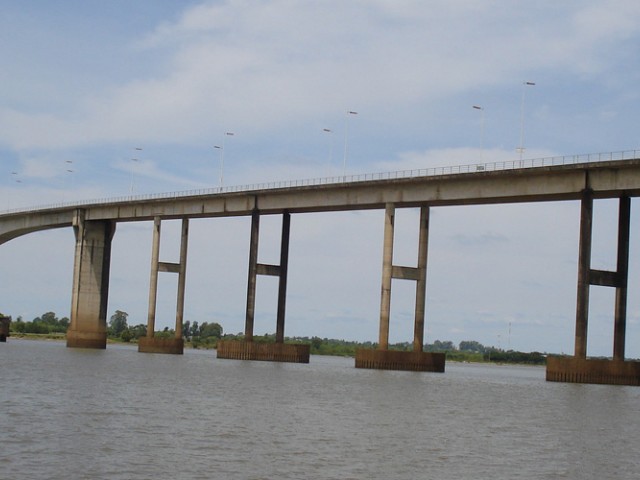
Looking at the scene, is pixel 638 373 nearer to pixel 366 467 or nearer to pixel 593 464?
pixel 593 464

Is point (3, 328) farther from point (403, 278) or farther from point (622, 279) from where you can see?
point (622, 279)

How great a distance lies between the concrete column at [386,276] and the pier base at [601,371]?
19.8 m

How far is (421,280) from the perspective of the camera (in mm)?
87938

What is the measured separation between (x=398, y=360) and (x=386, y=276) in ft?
22.9

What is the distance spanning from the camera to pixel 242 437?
33.6m

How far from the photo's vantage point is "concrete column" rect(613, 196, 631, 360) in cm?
7175

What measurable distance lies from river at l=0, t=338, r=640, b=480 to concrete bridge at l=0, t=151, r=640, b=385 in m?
11.5

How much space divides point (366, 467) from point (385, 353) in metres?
57.2

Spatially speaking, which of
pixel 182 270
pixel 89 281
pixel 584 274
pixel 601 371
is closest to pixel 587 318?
pixel 584 274

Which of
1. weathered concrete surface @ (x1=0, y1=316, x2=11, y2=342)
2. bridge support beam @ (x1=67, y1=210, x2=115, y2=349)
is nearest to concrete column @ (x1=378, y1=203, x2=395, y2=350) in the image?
bridge support beam @ (x1=67, y1=210, x2=115, y2=349)

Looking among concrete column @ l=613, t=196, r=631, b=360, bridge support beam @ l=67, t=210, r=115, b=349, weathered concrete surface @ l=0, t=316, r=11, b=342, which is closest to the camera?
concrete column @ l=613, t=196, r=631, b=360

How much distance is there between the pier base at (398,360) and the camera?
85625 millimetres

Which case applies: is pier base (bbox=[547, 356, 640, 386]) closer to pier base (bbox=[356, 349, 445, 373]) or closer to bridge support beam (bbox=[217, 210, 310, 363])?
pier base (bbox=[356, 349, 445, 373])

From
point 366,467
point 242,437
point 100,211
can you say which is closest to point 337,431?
point 242,437
